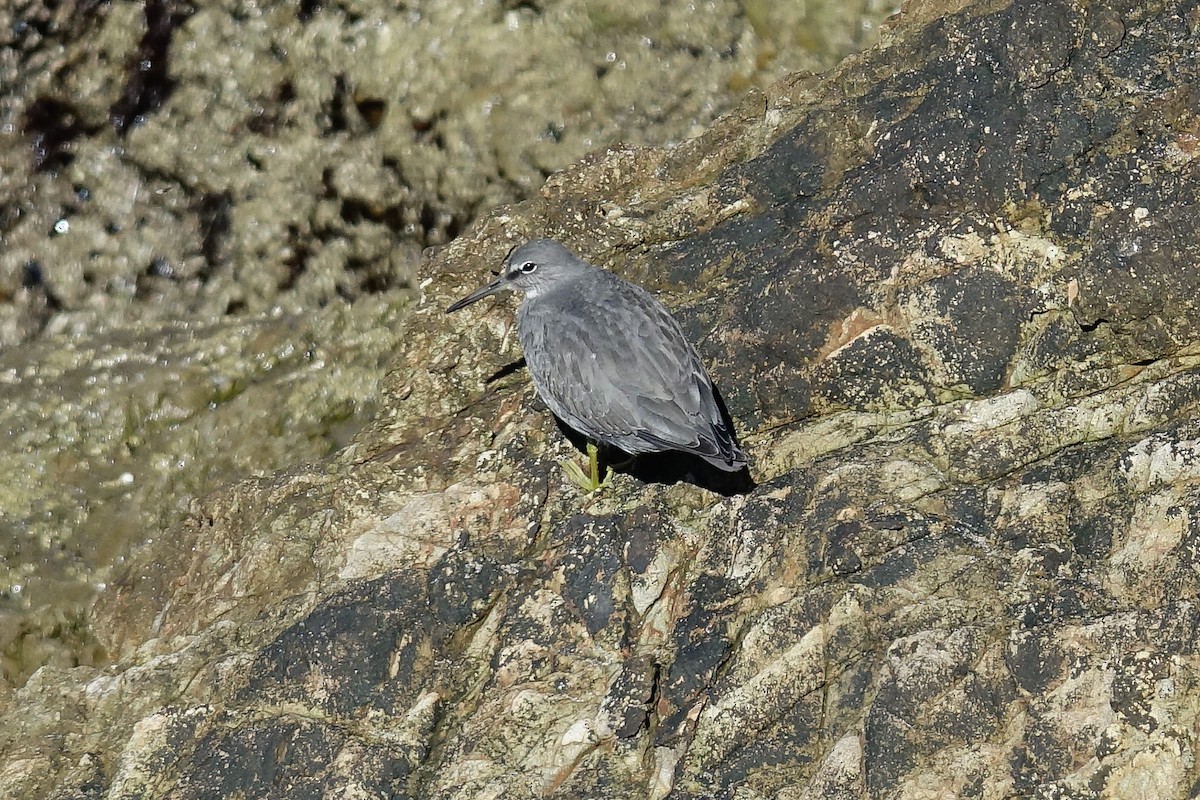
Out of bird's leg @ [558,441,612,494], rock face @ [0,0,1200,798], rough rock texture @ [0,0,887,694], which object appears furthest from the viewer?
rough rock texture @ [0,0,887,694]

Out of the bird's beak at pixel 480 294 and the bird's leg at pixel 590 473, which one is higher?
the bird's beak at pixel 480 294

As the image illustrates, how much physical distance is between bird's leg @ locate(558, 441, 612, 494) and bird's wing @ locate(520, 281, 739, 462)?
12 centimetres

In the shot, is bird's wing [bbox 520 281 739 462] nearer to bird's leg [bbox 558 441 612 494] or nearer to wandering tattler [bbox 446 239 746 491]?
wandering tattler [bbox 446 239 746 491]

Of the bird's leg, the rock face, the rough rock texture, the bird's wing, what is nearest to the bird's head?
the bird's wing

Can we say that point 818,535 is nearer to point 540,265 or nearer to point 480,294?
point 540,265

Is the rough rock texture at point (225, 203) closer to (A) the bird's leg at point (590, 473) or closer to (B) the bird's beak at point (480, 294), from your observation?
(B) the bird's beak at point (480, 294)

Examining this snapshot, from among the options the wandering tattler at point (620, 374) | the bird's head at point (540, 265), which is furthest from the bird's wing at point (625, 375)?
the bird's head at point (540, 265)

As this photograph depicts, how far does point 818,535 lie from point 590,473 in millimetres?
1205

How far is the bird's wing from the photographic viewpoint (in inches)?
206

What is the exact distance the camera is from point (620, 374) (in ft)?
17.9

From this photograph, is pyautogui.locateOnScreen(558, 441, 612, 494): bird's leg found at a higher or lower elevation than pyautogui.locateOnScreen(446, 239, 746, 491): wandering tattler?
lower

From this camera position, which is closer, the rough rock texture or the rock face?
the rock face

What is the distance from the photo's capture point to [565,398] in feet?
18.1

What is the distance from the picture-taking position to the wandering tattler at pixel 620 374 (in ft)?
17.1
